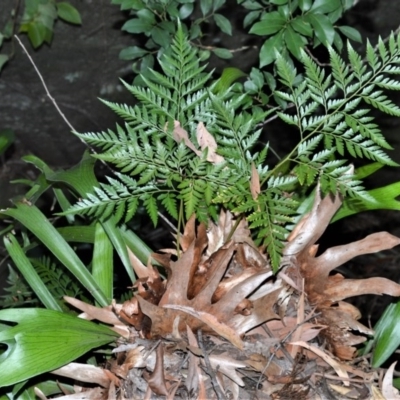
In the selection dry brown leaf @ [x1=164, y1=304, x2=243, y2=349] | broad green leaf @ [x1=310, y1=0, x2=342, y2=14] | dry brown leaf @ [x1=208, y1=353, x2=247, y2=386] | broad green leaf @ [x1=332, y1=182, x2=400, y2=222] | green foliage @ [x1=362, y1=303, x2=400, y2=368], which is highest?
broad green leaf @ [x1=310, y1=0, x2=342, y2=14]

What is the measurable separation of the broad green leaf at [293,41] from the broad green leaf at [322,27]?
0.12ft

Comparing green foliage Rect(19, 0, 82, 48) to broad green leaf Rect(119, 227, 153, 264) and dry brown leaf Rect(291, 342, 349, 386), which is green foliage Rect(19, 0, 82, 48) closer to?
broad green leaf Rect(119, 227, 153, 264)

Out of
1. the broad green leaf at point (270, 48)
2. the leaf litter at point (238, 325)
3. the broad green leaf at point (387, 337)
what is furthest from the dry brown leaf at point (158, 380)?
the broad green leaf at point (270, 48)

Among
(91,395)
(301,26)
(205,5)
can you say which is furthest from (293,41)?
(91,395)

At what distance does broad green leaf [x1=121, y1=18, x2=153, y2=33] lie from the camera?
4.71 ft

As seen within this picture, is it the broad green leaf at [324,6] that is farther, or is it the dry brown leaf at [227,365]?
the broad green leaf at [324,6]

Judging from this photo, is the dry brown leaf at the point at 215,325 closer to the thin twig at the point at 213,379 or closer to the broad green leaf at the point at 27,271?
the thin twig at the point at 213,379

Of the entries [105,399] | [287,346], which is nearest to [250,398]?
[287,346]

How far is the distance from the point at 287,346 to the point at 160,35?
73cm

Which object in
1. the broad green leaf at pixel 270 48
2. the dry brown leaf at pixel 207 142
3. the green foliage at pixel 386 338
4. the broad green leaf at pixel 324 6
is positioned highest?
the broad green leaf at pixel 324 6

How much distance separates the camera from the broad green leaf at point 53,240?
4.14ft

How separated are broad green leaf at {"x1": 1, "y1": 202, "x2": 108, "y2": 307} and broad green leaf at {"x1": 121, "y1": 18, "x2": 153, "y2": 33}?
455 millimetres

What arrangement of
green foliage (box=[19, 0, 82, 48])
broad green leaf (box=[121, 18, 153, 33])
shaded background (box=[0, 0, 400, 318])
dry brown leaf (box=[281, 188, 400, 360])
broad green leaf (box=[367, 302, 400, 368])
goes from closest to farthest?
1. dry brown leaf (box=[281, 188, 400, 360])
2. broad green leaf (box=[367, 302, 400, 368])
3. broad green leaf (box=[121, 18, 153, 33])
4. green foliage (box=[19, 0, 82, 48])
5. shaded background (box=[0, 0, 400, 318])

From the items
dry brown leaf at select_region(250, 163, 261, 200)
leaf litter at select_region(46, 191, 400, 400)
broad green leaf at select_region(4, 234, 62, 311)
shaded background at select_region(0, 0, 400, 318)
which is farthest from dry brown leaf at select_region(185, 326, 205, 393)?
shaded background at select_region(0, 0, 400, 318)
